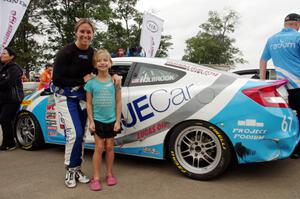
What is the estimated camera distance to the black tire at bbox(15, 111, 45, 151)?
15.2 feet

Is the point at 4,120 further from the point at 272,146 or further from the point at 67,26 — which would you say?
the point at 67,26

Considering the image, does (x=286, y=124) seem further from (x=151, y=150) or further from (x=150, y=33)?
(x=150, y=33)

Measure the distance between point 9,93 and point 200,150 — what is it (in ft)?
10.5

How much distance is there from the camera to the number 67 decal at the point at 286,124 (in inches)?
126

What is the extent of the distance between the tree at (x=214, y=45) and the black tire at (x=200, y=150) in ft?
157

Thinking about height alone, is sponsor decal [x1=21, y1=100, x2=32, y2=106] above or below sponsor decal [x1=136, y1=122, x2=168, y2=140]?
above

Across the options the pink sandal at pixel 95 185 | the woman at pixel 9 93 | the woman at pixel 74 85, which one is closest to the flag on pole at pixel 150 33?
the woman at pixel 9 93

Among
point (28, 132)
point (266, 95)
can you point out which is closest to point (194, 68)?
point (266, 95)

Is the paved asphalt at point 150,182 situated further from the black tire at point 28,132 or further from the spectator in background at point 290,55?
the spectator in background at point 290,55

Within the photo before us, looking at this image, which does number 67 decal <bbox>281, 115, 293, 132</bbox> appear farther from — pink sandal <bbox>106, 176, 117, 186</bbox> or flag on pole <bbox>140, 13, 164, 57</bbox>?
flag on pole <bbox>140, 13, 164, 57</bbox>

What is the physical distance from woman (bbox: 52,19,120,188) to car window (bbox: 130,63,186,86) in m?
0.47

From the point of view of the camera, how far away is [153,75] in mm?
3711

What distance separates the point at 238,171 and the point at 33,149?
307 cm

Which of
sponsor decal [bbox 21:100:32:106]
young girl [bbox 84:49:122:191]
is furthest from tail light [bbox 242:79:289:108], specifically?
sponsor decal [bbox 21:100:32:106]
